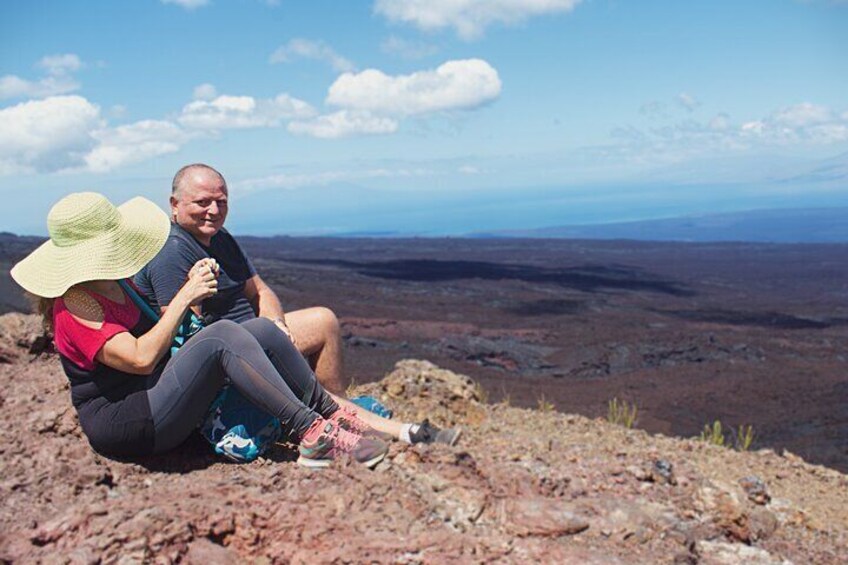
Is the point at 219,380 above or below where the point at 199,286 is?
below

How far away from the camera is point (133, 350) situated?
2.83m

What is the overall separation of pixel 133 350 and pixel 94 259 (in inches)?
15.5

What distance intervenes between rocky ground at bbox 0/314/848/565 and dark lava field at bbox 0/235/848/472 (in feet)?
18.0

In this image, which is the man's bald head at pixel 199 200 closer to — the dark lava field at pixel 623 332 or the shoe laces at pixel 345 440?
the shoe laces at pixel 345 440

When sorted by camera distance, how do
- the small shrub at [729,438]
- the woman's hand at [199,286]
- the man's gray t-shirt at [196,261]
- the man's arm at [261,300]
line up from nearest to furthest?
the woman's hand at [199,286], the man's gray t-shirt at [196,261], the man's arm at [261,300], the small shrub at [729,438]

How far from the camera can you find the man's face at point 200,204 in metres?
3.68

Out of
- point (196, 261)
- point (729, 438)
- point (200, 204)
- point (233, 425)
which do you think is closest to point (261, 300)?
point (196, 261)

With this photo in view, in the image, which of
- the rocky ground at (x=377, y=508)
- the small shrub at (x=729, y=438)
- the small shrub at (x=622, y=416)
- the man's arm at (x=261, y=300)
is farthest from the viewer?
the small shrub at (x=622, y=416)

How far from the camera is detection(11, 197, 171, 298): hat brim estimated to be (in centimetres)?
286

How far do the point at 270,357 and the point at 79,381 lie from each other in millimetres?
789

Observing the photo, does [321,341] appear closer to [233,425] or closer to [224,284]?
[224,284]

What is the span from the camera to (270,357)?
3.36 m

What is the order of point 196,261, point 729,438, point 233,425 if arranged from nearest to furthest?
point 233,425
point 196,261
point 729,438

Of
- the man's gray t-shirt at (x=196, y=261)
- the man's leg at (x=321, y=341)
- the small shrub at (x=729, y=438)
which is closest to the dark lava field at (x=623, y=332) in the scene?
the small shrub at (x=729, y=438)
